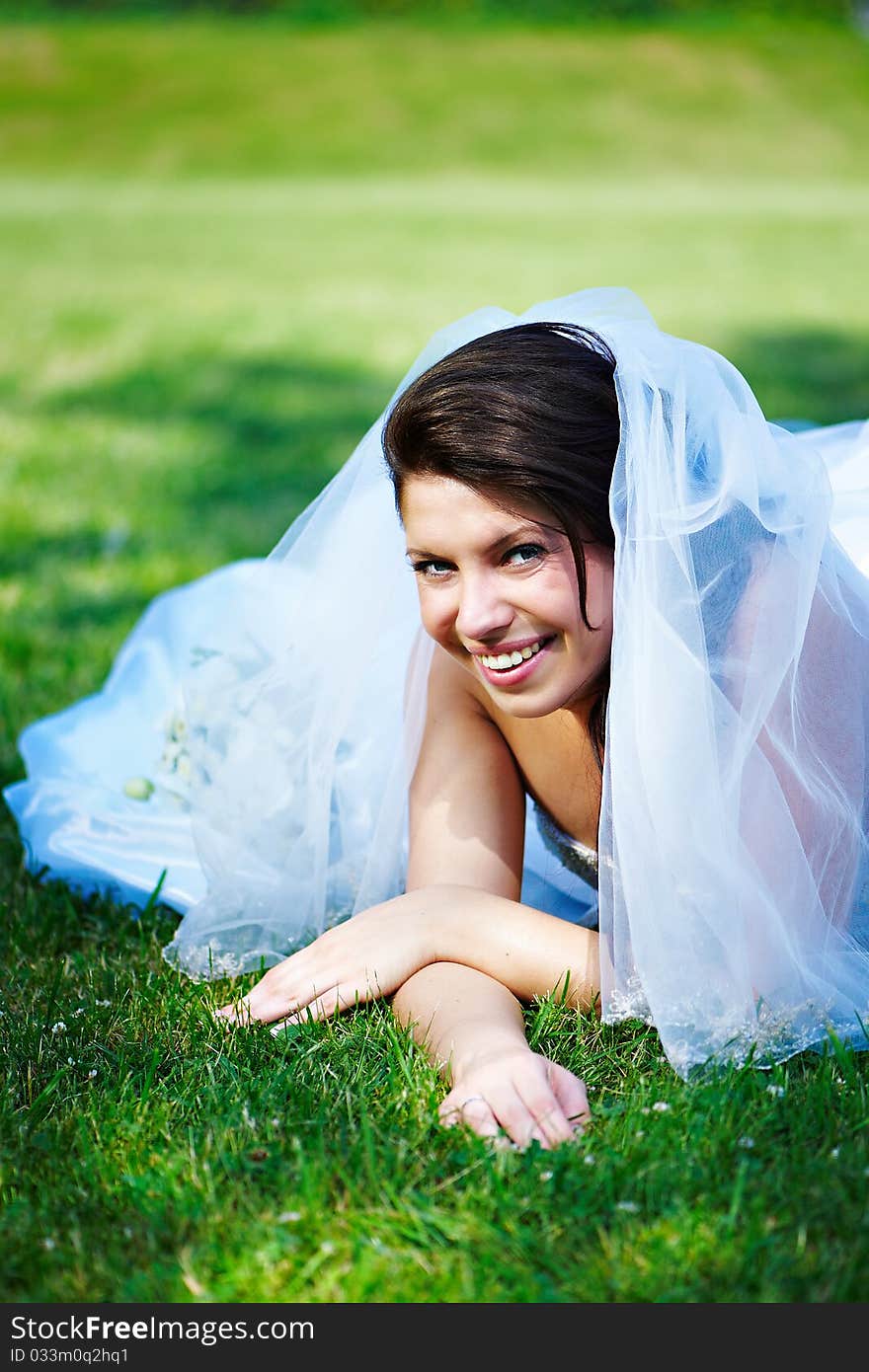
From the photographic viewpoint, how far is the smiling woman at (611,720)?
246 centimetres

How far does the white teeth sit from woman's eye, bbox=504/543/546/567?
150 millimetres

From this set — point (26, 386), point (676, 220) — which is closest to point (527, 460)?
point (26, 386)

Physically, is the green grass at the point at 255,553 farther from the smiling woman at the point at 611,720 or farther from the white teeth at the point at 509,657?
the white teeth at the point at 509,657

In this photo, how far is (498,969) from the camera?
8.93ft

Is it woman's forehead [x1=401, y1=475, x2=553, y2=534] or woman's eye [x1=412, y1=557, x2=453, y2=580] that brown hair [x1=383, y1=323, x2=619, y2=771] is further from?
woman's eye [x1=412, y1=557, x2=453, y2=580]

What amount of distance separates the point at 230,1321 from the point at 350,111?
32.2 meters

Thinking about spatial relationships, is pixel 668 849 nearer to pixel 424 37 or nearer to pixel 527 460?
pixel 527 460

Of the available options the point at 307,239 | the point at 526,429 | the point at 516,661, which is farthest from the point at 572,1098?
the point at 307,239

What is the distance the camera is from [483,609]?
8.18ft

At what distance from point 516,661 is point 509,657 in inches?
0.7

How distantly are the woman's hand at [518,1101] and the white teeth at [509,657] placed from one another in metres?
0.66

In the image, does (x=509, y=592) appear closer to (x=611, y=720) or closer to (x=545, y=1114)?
(x=611, y=720)

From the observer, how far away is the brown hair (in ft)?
8.09

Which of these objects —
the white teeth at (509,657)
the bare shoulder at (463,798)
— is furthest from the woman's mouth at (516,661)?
the bare shoulder at (463,798)
